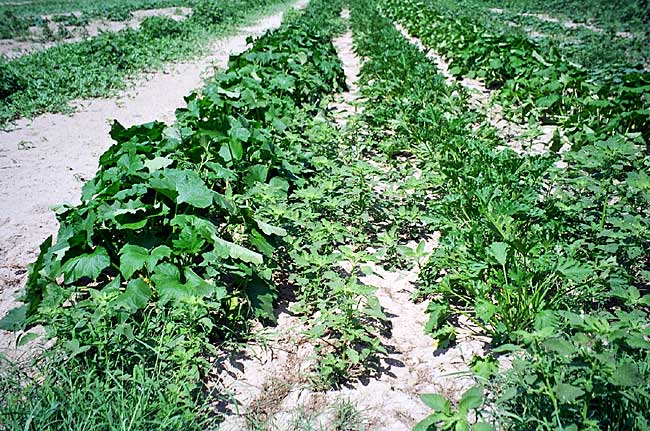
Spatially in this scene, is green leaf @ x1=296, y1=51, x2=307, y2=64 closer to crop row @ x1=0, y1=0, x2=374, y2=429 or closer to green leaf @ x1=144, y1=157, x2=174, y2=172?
crop row @ x1=0, y1=0, x2=374, y2=429

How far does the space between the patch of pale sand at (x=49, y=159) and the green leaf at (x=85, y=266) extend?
1.58 feet

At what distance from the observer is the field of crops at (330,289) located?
187 centimetres

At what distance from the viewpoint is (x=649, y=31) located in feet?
42.2

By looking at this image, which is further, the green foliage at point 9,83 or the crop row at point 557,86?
the green foliage at point 9,83

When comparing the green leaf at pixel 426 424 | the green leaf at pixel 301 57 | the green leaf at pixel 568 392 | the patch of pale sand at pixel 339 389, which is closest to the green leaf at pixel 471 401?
the green leaf at pixel 426 424

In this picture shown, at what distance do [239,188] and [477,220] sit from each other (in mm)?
1706

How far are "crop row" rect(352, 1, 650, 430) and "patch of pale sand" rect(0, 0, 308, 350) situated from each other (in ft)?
7.78

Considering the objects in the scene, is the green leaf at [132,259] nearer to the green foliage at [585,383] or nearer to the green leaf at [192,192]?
the green leaf at [192,192]

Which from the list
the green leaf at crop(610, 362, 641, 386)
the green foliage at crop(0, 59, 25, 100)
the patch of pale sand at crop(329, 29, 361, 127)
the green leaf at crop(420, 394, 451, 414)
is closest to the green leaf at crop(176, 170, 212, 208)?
the green leaf at crop(420, 394, 451, 414)

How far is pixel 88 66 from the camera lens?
27.5 feet

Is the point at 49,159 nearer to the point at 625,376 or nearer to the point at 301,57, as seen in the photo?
the point at 301,57

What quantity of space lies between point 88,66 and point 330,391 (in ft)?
26.8

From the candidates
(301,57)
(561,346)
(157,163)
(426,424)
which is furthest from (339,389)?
(301,57)

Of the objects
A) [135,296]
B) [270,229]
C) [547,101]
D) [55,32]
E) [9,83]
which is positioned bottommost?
[55,32]
